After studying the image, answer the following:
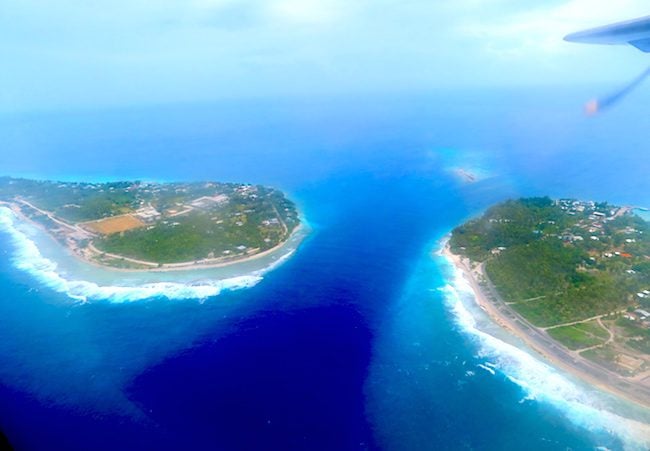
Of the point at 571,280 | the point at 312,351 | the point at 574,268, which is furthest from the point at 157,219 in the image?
the point at 574,268

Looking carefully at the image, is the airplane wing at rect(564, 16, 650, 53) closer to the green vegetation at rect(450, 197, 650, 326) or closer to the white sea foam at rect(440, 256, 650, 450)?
the white sea foam at rect(440, 256, 650, 450)

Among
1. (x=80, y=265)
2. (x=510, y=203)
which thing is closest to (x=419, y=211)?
(x=510, y=203)

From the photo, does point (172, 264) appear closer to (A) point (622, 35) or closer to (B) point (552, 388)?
(B) point (552, 388)

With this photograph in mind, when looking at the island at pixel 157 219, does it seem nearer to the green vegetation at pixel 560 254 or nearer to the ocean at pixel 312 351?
the ocean at pixel 312 351

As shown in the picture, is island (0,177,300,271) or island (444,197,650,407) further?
island (0,177,300,271)

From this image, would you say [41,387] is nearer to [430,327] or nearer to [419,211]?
[430,327]

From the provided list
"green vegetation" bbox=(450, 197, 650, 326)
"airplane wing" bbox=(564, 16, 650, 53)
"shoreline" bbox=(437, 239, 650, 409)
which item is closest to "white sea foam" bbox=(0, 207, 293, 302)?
"shoreline" bbox=(437, 239, 650, 409)
